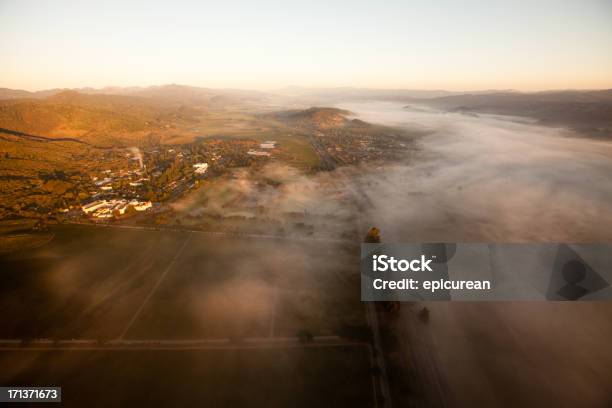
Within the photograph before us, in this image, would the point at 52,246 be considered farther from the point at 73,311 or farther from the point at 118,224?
the point at 73,311

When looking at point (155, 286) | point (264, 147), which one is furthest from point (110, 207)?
point (264, 147)

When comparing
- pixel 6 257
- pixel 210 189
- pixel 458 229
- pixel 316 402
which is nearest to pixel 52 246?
pixel 6 257

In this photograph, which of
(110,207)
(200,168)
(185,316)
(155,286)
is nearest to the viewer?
(185,316)

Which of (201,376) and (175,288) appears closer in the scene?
(201,376)

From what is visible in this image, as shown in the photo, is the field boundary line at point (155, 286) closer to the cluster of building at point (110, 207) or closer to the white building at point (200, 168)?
the cluster of building at point (110, 207)

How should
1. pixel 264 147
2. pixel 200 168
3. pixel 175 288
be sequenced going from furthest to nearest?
pixel 264 147
pixel 200 168
pixel 175 288

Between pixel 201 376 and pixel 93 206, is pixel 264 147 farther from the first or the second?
pixel 201 376

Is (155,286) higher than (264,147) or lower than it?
lower
